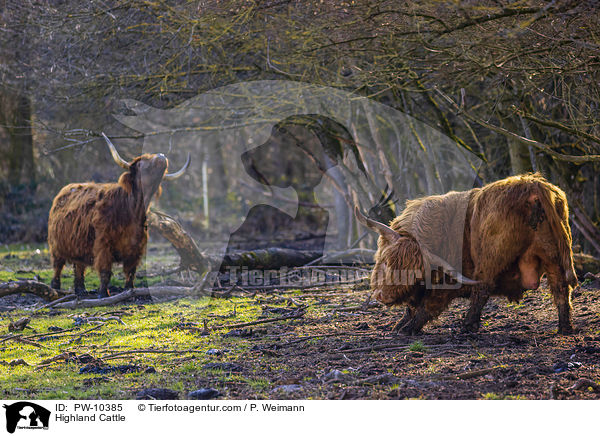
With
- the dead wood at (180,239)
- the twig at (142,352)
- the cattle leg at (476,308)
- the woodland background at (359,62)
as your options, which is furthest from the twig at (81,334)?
the cattle leg at (476,308)

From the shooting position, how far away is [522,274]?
5.55m

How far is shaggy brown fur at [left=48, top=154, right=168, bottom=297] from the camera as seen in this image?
872cm

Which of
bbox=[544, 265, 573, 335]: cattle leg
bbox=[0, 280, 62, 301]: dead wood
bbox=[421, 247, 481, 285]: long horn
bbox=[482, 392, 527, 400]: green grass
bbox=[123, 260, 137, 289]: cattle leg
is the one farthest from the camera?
bbox=[123, 260, 137, 289]: cattle leg

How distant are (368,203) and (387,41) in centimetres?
428

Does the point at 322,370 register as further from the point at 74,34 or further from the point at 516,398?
the point at 74,34

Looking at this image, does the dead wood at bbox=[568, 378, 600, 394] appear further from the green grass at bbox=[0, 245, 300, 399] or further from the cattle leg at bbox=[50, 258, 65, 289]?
the cattle leg at bbox=[50, 258, 65, 289]

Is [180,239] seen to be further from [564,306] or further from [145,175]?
[564,306]

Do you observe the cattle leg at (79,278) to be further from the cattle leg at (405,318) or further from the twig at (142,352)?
the cattle leg at (405,318)

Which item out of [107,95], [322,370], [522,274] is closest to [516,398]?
[322,370]

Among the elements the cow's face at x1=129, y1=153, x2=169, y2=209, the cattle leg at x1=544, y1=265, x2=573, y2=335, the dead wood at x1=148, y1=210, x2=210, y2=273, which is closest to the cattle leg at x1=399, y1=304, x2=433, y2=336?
the cattle leg at x1=544, y1=265, x2=573, y2=335

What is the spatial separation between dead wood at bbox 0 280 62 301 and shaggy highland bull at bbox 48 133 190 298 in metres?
0.71

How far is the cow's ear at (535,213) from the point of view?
17.4 ft

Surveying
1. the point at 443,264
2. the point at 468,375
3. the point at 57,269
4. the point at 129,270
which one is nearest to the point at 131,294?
the point at 129,270

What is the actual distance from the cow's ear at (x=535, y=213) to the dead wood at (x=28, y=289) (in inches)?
217
